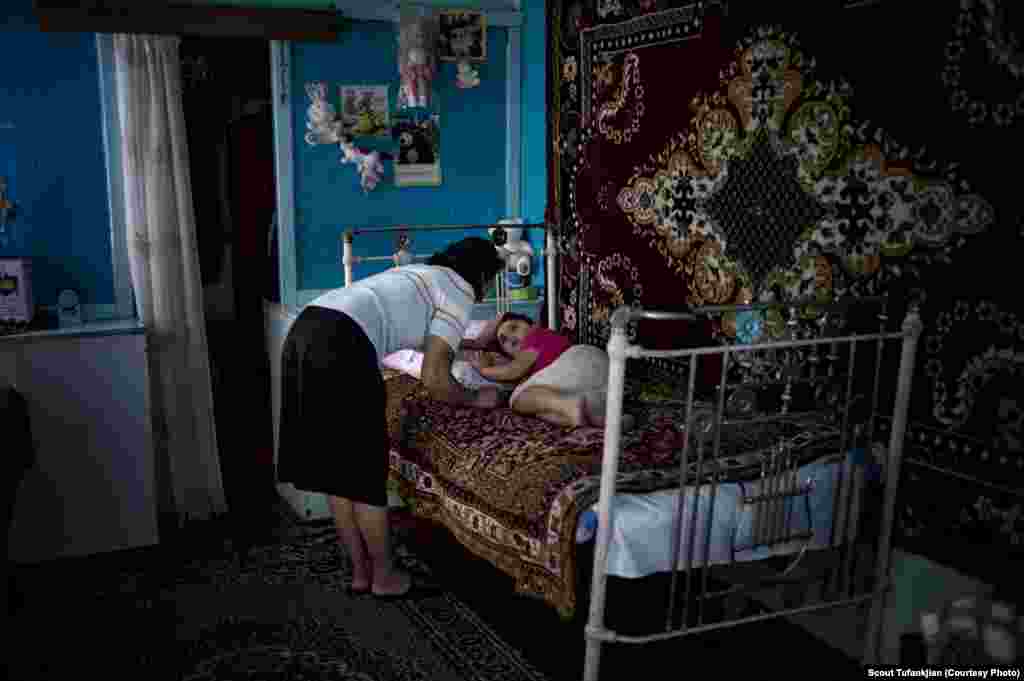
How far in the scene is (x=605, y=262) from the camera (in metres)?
4.15

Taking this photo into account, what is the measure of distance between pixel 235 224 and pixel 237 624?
2714mm

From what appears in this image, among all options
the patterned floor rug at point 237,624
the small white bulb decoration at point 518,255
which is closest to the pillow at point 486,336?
the small white bulb decoration at point 518,255

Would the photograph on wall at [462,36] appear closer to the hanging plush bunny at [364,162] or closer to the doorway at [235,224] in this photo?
the hanging plush bunny at [364,162]

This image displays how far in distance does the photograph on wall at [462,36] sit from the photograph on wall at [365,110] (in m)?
0.40

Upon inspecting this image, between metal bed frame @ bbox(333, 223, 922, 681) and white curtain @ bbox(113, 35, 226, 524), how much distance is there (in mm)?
2377

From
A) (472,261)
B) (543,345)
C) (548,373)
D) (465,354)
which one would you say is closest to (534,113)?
(465,354)

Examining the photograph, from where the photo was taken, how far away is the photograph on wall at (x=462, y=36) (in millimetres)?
4793

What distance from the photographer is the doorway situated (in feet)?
15.7

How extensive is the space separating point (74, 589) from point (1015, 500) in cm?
321

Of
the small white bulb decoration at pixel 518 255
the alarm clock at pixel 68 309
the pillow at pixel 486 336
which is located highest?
the small white bulb decoration at pixel 518 255

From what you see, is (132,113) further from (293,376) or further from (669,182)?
(669,182)

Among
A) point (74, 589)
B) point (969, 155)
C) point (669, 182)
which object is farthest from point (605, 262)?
point (74, 589)

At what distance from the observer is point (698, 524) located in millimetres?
2537

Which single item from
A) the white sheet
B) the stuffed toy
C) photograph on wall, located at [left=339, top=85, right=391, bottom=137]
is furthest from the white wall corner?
the white sheet
